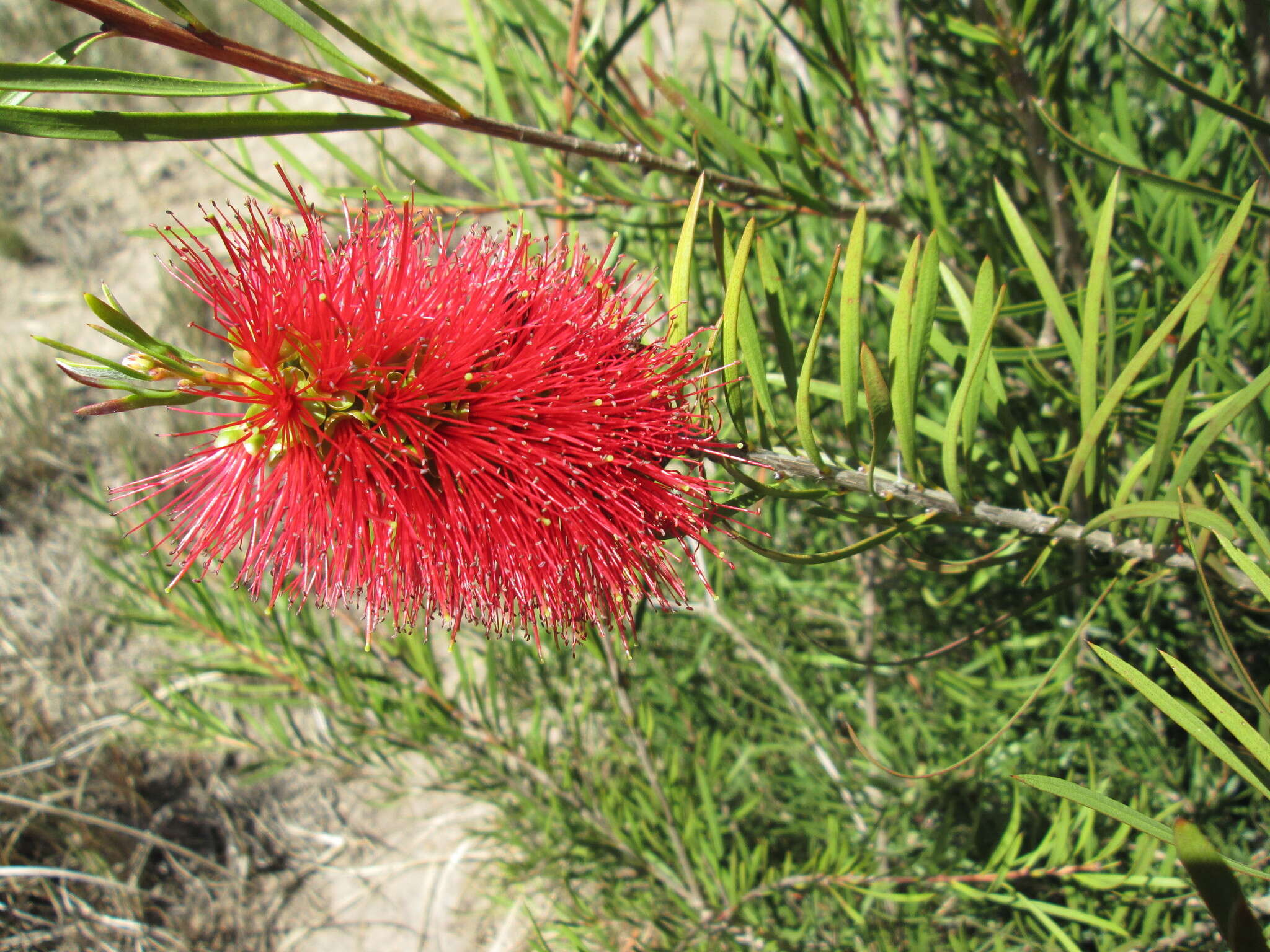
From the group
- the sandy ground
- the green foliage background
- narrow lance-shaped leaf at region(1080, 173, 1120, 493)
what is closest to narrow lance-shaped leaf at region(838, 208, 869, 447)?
the green foliage background

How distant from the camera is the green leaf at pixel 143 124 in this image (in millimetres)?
250

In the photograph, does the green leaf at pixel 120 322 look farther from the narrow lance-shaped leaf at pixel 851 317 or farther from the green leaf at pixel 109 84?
the narrow lance-shaped leaf at pixel 851 317

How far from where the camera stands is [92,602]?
6.24ft

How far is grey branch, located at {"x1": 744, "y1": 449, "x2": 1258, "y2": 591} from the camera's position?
404 mm

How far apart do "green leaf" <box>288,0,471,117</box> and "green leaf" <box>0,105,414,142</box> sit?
32 mm

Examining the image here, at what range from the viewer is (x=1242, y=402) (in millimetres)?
304

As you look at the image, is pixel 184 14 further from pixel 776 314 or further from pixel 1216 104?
pixel 1216 104

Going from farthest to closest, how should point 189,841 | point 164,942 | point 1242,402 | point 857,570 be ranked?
point 189,841
point 164,942
point 857,570
point 1242,402

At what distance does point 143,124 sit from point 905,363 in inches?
13.3

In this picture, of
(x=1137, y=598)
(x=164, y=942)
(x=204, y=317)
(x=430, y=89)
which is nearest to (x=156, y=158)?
(x=204, y=317)

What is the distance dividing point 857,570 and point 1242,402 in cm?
75

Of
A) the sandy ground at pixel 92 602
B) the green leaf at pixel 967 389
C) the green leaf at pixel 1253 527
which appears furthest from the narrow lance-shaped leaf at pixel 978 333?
the sandy ground at pixel 92 602

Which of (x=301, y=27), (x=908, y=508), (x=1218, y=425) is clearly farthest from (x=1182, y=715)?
(x=301, y=27)

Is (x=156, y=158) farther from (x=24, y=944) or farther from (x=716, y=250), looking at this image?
(x=716, y=250)
